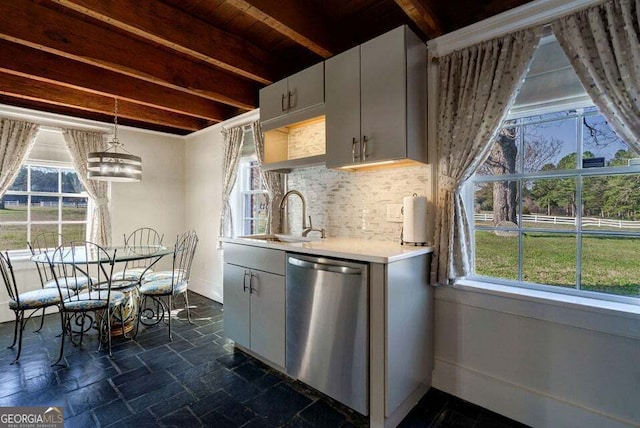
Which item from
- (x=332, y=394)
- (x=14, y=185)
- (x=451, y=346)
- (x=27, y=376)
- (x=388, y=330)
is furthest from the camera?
(x=14, y=185)

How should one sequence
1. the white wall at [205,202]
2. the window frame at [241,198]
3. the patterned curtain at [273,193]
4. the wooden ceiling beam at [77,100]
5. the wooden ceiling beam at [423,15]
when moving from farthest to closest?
the white wall at [205,202]
the window frame at [241,198]
the patterned curtain at [273,193]
the wooden ceiling beam at [77,100]
the wooden ceiling beam at [423,15]

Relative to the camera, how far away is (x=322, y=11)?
2.24 m

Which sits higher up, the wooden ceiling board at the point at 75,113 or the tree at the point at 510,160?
the wooden ceiling board at the point at 75,113

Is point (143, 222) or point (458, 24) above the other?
point (458, 24)

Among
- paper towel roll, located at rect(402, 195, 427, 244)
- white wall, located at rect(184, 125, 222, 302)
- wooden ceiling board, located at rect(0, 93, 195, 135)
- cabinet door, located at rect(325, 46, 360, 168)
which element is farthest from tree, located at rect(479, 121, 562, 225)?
wooden ceiling board, located at rect(0, 93, 195, 135)

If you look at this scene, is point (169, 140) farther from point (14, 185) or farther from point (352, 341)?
point (352, 341)

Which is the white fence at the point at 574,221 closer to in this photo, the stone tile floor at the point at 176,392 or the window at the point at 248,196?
the stone tile floor at the point at 176,392

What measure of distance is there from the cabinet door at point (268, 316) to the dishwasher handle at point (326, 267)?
0.72 ft

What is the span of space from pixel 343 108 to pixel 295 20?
2.20 feet

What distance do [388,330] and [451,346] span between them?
738 mm

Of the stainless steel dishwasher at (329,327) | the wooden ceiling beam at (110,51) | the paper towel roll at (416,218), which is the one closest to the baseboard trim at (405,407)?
the stainless steel dishwasher at (329,327)

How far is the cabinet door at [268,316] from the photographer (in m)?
2.20

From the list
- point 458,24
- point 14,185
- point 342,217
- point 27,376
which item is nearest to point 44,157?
point 14,185

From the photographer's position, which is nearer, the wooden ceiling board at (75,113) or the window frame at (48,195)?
the wooden ceiling board at (75,113)
